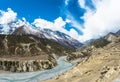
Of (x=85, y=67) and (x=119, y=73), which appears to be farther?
(x=85, y=67)

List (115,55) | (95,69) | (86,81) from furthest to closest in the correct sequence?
1. (115,55)
2. (95,69)
3. (86,81)

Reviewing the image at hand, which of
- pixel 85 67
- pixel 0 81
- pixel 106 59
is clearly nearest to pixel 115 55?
pixel 106 59

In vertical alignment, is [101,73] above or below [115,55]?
below

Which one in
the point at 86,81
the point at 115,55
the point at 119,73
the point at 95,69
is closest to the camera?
the point at 119,73

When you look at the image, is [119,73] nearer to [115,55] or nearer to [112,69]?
[112,69]

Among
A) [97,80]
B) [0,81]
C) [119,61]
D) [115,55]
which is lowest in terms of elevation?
[97,80]

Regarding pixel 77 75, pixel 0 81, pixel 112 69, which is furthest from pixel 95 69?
pixel 0 81

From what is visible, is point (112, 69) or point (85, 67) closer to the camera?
point (112, 69)

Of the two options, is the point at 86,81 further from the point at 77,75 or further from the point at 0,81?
the point at 0,81

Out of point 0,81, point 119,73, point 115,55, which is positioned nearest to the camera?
point 119,73
